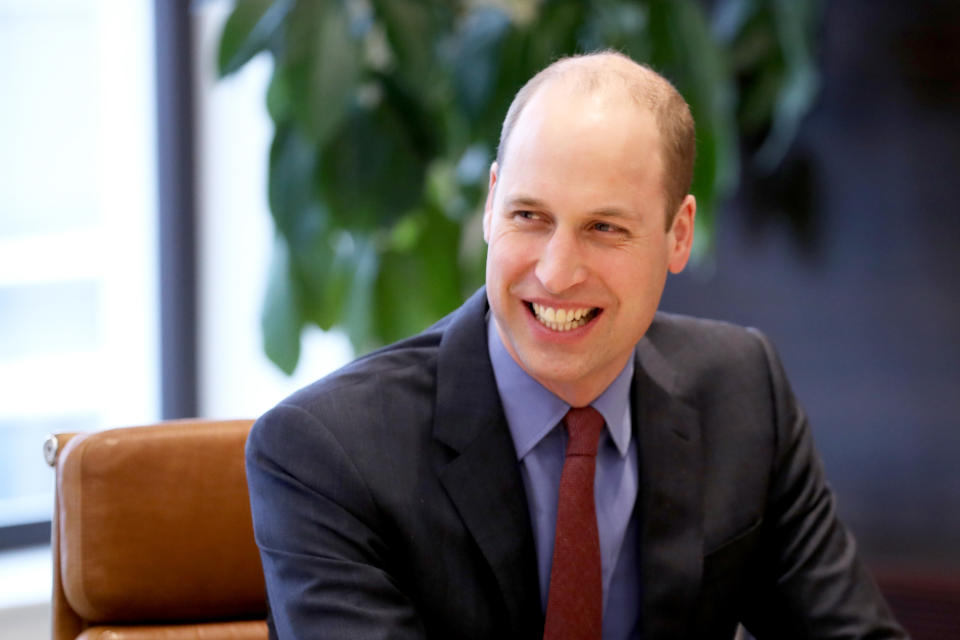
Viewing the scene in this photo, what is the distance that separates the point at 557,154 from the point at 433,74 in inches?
51.8

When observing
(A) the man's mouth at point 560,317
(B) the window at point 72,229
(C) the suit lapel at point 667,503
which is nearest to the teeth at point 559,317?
(A) the man's mouth at point 560,317

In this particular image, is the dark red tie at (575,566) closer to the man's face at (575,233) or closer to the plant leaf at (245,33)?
the man's face at (575,233)

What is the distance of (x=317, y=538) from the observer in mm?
1378

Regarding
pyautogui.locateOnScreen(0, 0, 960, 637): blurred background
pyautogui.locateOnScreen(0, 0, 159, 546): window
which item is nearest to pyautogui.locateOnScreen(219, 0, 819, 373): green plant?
pyautogui.locateOnScreen(0, 0, 960, 637): blurred background

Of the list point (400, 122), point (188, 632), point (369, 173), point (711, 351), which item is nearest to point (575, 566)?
point (711, 351)

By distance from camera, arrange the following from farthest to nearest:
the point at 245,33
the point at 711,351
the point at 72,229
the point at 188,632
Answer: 1. the point at 72,229
2. the point at 245,33
3. the point at 711,351
4. the point at 188,632

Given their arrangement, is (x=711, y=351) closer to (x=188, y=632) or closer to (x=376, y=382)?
(x=376, y=382)

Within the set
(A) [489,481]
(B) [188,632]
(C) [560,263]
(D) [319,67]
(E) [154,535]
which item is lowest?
(B) [188,632]

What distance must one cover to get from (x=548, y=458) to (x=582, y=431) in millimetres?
54

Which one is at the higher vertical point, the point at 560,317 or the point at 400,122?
the point at 400,122

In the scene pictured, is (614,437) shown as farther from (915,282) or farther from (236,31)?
(915,282)

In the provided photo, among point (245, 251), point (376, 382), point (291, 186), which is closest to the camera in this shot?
point (376, 382)

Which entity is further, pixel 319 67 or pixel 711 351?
pixel 319 67

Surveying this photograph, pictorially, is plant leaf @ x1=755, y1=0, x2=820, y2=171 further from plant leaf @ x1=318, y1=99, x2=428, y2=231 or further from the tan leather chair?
the tan leather chair
